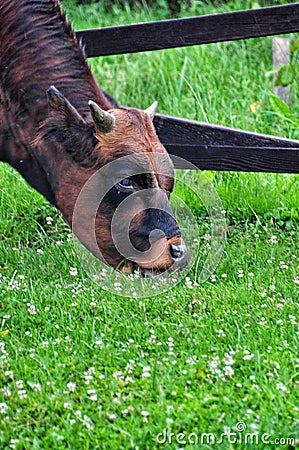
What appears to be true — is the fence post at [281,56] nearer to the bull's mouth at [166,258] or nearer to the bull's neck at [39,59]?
the bull's neck at [39,59]

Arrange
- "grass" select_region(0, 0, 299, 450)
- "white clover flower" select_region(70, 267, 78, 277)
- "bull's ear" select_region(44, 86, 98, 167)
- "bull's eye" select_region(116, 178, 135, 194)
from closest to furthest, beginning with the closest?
1. "grass" select_region(0, 0, 299, 450)
2. "bull's eye" select_region(116, 178, 135, 194)
3. "bull's ear" select_region(44, 86, 98, 167)
4. "white clover flower" select_region(70, 267, 78, 277)

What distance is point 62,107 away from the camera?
465 cm

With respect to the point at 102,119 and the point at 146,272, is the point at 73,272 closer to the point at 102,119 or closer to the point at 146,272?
the point at 146,272

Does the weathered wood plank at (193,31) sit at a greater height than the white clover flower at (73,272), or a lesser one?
greater

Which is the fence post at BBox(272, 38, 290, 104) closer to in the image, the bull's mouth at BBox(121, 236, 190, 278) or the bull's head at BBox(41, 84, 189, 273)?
the bull's head at BBox(41, 84, 189, 273)

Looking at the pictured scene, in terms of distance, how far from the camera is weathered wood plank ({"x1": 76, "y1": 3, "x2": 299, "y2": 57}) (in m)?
6.00

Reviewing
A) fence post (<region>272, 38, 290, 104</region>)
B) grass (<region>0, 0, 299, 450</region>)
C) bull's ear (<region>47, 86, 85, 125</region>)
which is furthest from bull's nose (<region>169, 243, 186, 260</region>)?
fence post (<region>272, 38, 290, 104</region>)

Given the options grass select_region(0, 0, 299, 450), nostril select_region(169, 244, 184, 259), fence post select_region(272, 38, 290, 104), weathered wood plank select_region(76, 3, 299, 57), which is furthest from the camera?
fence post select_region(272, 38, 290, 104)

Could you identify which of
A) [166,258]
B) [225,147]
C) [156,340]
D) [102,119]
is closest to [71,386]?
[156,340]

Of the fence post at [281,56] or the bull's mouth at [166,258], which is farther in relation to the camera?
the fence post at [281,56]

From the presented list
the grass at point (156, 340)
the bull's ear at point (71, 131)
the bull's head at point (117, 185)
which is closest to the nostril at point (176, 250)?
the bull's head at point (117, 185)

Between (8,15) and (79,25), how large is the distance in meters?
5.33

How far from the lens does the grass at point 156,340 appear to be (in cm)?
324

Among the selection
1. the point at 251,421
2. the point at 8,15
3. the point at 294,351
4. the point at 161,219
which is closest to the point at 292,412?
the point at 251,421
